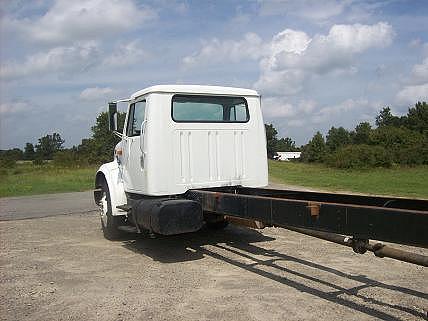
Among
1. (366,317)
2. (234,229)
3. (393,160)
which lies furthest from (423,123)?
(366,317)

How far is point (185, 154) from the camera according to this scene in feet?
25.5

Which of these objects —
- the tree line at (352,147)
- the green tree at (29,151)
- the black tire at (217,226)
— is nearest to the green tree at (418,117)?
the tree line at (352,147)

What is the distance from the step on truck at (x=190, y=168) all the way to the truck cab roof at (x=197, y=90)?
0.02m

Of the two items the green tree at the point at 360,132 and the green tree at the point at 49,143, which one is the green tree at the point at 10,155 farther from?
the green tree at the point at 360,132

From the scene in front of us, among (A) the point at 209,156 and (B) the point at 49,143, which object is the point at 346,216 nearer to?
(A) the point at 209,156

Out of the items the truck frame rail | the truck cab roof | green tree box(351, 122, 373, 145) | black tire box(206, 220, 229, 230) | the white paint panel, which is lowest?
black tire box(206, 220, 229, 230)

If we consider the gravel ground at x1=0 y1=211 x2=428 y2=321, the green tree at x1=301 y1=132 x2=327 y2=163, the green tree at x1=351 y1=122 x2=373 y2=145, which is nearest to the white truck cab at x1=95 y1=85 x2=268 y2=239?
the gravel ground at x1=0 y1=211 x2=428 y2=321

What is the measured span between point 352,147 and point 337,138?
129 feet

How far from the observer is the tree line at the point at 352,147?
36656mm

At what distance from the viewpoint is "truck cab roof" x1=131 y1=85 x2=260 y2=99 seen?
770 centimetres

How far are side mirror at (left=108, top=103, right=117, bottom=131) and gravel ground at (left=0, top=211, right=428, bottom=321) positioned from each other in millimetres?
2067

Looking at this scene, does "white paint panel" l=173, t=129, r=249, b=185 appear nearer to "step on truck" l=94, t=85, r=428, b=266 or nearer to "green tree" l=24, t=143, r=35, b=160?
"step on truck" l=94, t=85, r=428, b=266

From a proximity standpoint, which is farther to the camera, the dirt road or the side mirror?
the side mirror

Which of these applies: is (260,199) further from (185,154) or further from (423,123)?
(423,123)
